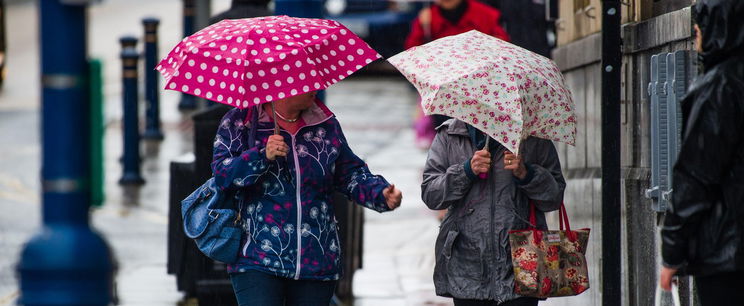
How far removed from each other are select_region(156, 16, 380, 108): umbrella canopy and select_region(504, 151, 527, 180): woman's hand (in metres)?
0.67

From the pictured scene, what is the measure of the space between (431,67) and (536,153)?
567 mm

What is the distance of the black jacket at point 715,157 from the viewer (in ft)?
12.4

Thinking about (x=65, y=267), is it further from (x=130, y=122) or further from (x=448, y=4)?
(x=130, y=122)

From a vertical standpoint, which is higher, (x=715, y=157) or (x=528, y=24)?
(x=528, y=24)

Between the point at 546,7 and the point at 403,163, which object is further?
the point at 403,163

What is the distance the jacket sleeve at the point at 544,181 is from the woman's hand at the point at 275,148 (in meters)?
0.96

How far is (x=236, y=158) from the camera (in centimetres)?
490

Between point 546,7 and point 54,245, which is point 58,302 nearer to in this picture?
point 54,245

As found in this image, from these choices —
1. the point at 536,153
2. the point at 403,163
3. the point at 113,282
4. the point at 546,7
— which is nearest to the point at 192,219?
the point at 113,282

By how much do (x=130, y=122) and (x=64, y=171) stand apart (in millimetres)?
10053

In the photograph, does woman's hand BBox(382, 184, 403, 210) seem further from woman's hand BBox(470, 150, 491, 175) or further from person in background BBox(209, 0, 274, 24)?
person in background BBox(209, 0, 274, 24)

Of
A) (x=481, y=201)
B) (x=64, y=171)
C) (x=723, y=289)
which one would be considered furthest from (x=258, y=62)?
(x=723, y=289)

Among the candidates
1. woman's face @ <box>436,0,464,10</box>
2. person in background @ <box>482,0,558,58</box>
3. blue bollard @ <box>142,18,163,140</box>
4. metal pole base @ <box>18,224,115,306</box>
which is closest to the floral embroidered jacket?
metal pole base @ <box>18,224,115,306</box>

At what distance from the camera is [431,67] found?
5.09 meters
